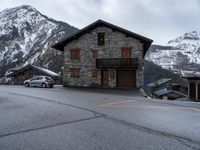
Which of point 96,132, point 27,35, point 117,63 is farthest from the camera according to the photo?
point 27,35

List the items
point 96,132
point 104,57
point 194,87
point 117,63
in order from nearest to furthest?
point 96,132, point 194,87, point 117,63, point 104,57

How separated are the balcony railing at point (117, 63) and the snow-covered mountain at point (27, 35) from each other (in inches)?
2524

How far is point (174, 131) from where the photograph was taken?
21.0 ft

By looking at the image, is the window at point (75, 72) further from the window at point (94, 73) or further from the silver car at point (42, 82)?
the silver car at point (42, 82)

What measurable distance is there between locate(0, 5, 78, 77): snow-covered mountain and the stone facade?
6070 cm

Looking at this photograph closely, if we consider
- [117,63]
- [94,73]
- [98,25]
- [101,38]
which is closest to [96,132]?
[117,63]

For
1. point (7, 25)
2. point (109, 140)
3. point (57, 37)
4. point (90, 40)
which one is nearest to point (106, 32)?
point (90, 40)

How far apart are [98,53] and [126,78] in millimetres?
5128

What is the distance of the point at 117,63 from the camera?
95.5ft

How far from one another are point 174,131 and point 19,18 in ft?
486

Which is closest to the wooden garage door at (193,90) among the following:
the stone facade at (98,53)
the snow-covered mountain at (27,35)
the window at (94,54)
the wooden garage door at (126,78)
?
the stone facade at (98,53)

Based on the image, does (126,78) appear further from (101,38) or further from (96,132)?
(96,132)

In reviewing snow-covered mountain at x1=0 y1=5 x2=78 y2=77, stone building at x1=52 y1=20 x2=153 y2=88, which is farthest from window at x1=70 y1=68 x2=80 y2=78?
snow-covered mountain at x1=0 y1=5 x2=78 y2=77

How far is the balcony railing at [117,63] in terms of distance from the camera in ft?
93.7
